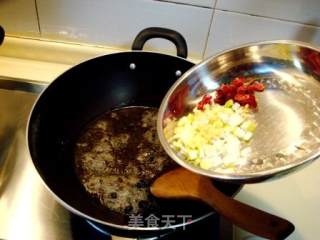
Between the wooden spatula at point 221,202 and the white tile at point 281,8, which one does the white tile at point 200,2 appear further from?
the wooden spatula at point 221,202

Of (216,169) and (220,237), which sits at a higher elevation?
(216,169)

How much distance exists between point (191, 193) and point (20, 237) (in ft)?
0.84

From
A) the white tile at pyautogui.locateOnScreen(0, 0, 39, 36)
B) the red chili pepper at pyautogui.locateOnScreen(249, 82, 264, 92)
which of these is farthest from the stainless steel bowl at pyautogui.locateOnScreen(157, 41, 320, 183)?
the white tile at pyautogui.locateOnScreen(0, 0, 39, 36)

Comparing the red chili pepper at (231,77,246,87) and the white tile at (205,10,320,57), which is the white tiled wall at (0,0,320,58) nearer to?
the white tile at (205,10,320,57)

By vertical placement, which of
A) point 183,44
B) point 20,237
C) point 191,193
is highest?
point 183,44

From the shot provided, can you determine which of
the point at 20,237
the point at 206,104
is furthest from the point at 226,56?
the point at 20,237

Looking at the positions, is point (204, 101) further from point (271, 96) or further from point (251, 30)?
point (251, 30)

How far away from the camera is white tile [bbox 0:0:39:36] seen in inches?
30.0

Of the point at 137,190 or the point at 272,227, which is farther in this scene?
the point at 137,190

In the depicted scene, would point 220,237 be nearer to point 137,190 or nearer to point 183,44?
point 137,190

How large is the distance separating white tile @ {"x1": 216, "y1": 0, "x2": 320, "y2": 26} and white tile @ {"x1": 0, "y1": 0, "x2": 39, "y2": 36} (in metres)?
0.36

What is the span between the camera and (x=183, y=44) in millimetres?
671

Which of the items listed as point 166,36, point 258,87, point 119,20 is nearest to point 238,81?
point 258,87

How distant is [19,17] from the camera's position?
783mm
